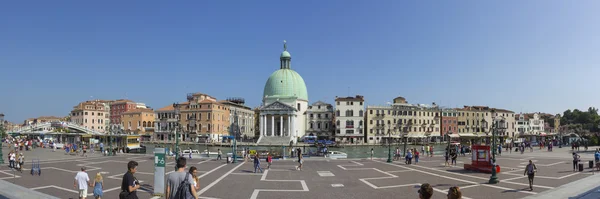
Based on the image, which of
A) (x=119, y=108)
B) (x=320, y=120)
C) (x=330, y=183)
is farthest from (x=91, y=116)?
(x=330, y=183)

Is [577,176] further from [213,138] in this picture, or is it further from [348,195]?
[213,138]

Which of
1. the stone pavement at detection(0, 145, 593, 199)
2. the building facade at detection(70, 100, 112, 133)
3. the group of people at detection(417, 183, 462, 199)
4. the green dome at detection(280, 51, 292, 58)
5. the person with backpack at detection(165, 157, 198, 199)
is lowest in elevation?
the stone pavement at detection(0, 145, 593, 199)

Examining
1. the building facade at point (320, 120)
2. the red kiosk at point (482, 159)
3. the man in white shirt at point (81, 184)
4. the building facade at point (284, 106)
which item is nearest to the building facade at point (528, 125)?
the building facade at point (320, 120)

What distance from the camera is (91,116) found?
384 ft

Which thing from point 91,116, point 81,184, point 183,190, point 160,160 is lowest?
point 81,184

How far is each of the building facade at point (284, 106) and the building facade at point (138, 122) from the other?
3117cm

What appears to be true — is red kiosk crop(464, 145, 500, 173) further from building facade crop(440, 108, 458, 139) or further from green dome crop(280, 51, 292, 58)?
green dome crop(280, 51, 292, 58)

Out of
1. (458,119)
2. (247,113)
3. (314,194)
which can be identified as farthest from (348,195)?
(247,113)

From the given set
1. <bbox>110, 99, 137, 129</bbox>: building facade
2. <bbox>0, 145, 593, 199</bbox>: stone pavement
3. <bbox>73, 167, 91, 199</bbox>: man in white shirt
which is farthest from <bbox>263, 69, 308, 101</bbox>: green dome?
<bbox>73, 167, 91, 199</bbox>: man in white shirt

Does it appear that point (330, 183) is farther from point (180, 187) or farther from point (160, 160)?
point (180, 187)

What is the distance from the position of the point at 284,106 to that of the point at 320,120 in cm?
945

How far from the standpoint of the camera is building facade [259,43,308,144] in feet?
321

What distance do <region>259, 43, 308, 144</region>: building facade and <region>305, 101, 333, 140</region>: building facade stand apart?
3.47m

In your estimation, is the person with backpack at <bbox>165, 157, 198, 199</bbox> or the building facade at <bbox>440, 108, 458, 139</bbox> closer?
the person with backpack at <bbox>165, 157, 198, 199</bbox>
